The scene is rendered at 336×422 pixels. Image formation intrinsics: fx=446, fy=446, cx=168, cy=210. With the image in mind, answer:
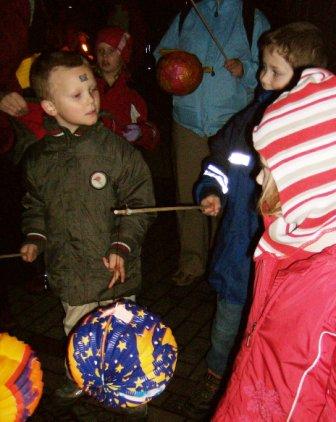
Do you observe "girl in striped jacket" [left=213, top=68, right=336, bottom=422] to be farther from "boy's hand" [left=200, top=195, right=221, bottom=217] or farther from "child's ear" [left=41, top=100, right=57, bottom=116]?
"child's ear" [left=41, top=100, right=57, bottom=116]

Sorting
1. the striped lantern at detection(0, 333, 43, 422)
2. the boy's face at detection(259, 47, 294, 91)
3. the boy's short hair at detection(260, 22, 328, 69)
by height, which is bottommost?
the striped lantern at detection(0, 333, 43, 422)

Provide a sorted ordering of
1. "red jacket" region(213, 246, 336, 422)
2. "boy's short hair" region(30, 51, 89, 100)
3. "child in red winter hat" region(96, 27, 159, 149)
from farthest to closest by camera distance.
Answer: "child in red winter hat" region(96, 27, 159, 149)
"boy's short hair" region(30, 51, 89, 100)
"red jacket" region(213, 246, 336, 422)

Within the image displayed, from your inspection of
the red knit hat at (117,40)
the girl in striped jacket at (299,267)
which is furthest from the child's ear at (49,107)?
the red knit hat at (117,40)

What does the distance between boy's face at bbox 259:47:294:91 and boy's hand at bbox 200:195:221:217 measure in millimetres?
682

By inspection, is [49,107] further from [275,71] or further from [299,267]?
[299,267]

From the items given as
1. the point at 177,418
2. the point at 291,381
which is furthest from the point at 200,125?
the point at 291,381

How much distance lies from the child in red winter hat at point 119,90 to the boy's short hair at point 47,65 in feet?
4.07

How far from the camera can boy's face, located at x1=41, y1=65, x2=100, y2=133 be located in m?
2.59

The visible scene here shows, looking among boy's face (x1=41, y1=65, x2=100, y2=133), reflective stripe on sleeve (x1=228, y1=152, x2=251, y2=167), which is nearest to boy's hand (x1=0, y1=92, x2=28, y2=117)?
boy's face (x1=41, y1=65, x2=100, y2=133)

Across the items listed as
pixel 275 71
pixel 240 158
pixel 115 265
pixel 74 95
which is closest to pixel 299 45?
pixel 275 71

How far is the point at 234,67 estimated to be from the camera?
11.8 feet

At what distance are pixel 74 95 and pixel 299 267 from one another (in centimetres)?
167

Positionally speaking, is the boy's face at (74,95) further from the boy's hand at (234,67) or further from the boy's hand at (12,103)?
the boy's hand at (234,67)

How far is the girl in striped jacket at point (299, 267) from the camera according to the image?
1.51m
